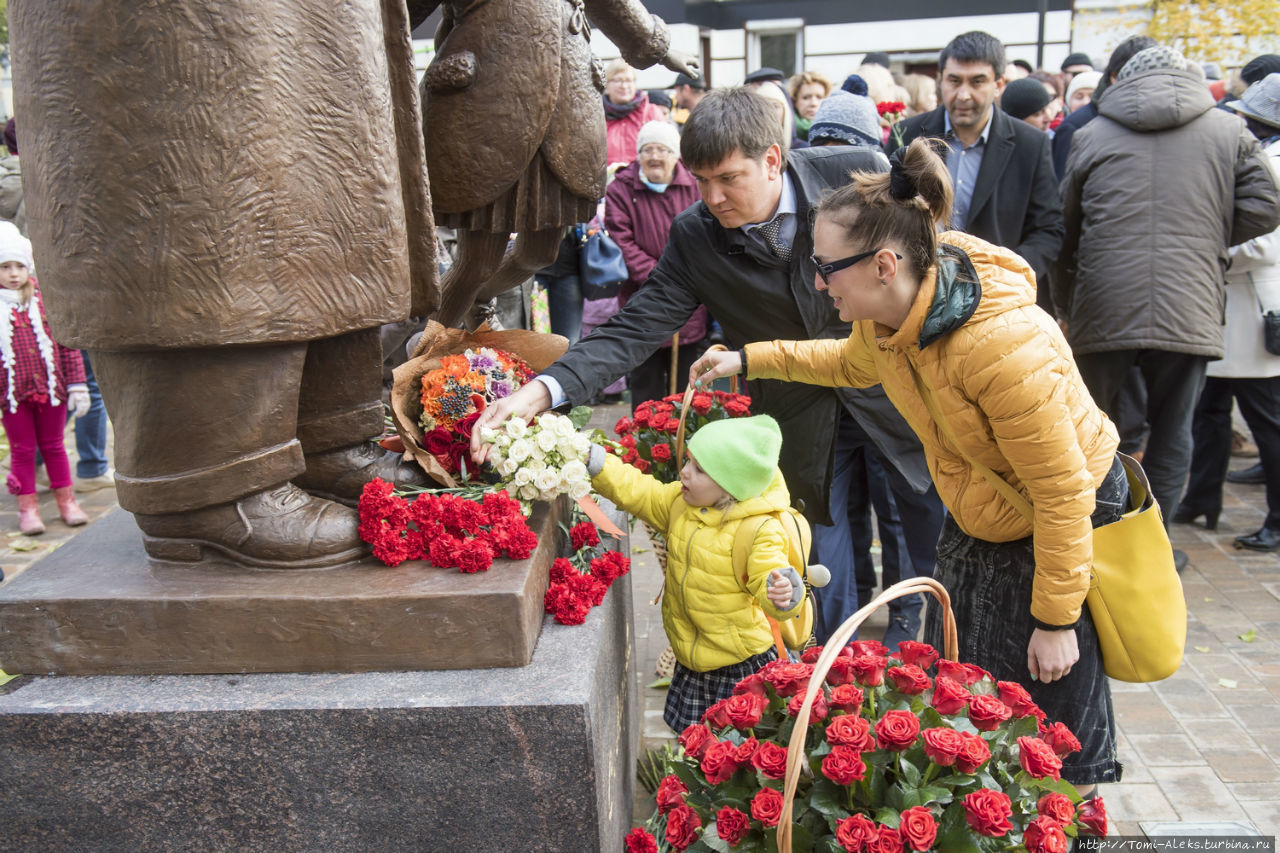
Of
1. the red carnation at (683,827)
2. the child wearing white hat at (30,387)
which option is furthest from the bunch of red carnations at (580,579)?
the child wearing white hat at (30,387)

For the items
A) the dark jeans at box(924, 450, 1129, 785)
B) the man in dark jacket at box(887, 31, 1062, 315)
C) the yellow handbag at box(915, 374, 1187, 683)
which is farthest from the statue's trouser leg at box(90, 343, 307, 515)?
the man in dark jacket at box(887, 31, 1062, 315)

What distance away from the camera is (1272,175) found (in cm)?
411

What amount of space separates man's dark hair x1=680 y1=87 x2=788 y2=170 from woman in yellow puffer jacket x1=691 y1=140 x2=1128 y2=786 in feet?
2.39

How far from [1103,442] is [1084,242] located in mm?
2552

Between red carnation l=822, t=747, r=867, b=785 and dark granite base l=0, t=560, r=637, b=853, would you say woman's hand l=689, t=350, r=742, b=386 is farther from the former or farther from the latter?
red carnation l=822, t=747, r=867, b=785

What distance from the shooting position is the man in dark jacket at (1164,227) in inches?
160

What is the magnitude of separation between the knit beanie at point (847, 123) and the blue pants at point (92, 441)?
4642 mm

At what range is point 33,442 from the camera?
17.8 feet

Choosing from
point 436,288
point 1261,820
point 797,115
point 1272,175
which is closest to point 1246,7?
point 797,115

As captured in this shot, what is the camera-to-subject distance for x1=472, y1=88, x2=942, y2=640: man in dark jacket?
107 inches

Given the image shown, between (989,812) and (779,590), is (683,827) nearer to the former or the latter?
(989,812)

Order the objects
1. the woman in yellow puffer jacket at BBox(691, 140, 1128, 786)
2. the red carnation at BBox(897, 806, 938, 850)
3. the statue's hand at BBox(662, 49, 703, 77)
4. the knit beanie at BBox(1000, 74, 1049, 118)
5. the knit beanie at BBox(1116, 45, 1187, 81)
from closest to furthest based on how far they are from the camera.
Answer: the red carnation at BBox(897, 806, 938, 850), the woman in yellow puffer jacket at BBox(691, 140, 1128, 786), the statue's hand at BBox(662, 49, 703, 77), the knit beanie at BBox(1116, 45, 1187, 81), the knit beanie at BBox(1000, 74, 1049, 118)

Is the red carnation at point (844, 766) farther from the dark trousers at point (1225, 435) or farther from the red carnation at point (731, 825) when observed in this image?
the dark trousers at point (1225, 435)

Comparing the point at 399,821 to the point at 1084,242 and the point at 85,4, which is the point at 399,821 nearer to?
the point at 85,4
